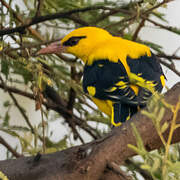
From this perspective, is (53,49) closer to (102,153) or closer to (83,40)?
(83,40)

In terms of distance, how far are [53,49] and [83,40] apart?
24cm

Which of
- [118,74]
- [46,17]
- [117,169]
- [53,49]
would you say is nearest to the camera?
[117,169]

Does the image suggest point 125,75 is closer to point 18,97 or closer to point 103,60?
point 103,60

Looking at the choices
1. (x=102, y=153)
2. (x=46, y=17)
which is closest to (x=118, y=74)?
(x=46, y=17)

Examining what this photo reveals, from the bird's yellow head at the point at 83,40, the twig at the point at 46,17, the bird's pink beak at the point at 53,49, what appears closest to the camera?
the twig at the point at 46,17

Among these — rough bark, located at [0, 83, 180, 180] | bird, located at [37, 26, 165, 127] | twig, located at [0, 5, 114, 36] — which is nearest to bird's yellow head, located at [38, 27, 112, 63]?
bird, located at [37, 26, 165, 127]

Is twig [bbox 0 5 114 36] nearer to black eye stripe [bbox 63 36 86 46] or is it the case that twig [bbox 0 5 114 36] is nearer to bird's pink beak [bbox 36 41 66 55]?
bird's pink beak [bbox 36 41 66 55]

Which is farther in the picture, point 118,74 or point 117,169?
point 118,74

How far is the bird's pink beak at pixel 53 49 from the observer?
1.30m

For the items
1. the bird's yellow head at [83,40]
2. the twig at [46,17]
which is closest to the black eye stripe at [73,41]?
the bird's yellow head at [83,40]

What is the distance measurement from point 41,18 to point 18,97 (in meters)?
0.95

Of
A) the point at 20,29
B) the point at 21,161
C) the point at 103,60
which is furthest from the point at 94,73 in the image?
the point at 21,161

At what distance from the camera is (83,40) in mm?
1600

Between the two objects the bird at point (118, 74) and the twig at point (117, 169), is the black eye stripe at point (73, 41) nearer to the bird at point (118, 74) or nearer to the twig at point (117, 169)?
the bird at point (118, 74)
